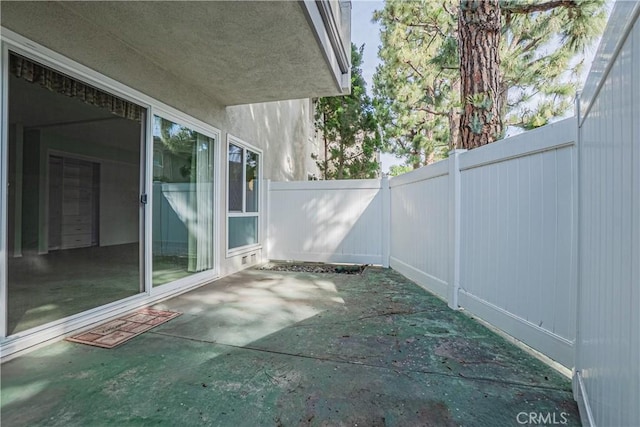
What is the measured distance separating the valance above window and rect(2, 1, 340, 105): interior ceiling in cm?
21

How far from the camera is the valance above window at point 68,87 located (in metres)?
2.32

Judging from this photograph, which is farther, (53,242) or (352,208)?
(53,242)

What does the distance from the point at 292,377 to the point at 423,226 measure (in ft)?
9.12

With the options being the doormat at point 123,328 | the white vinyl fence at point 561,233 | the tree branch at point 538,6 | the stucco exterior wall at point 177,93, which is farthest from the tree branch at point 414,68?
the doormat at point 123,328

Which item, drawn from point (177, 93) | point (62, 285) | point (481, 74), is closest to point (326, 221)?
point (177, 93)

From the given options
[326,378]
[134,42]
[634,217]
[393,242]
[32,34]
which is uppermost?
[134,42]

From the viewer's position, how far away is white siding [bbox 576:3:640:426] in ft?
2.73

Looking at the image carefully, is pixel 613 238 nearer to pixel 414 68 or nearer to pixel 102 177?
pixel 414 68

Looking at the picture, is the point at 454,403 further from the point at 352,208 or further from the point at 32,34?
the point at 352,208

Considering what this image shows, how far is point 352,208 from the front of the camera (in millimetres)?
5918

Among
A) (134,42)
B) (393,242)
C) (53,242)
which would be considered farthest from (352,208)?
(53,242)

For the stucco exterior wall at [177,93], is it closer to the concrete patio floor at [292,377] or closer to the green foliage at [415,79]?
the concrete patio floor at [292,377]

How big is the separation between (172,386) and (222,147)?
11.8ft

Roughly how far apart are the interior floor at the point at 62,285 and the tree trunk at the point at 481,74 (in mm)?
4266
